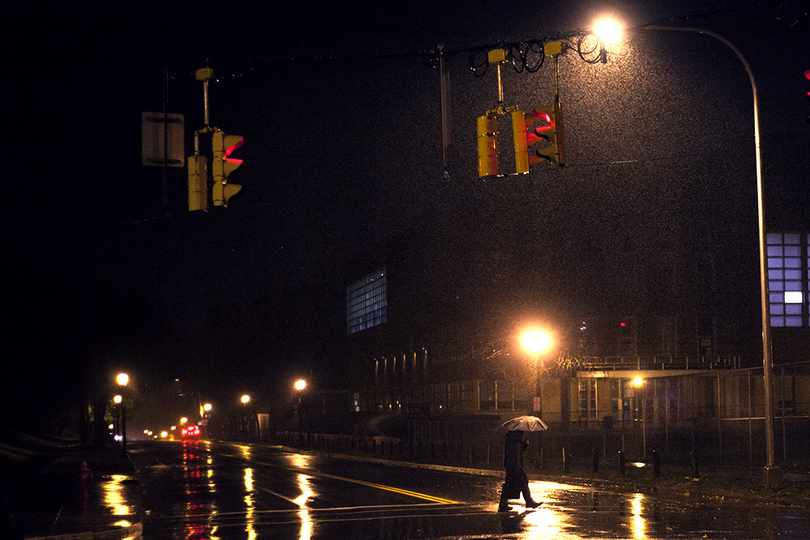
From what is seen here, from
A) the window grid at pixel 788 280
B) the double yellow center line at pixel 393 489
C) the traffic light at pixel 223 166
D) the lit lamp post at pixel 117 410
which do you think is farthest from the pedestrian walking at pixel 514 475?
the window grid at pixel 788 280

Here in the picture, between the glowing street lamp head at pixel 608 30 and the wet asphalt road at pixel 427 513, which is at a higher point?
the glowing street lamp head at pixel 608 30

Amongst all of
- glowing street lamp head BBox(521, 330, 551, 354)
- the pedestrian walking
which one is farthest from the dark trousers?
glowing street lamp head BBox(521, 330, 551, 354)

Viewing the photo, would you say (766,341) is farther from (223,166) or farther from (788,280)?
(788,280)

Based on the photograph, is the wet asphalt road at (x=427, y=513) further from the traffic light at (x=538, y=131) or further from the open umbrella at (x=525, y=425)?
the traffic light at (x=538, y=131)

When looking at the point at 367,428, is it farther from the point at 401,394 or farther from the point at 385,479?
the point at 385,479

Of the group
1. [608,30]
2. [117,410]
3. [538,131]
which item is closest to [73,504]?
[538,131]

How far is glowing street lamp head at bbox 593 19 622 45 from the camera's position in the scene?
718 inches

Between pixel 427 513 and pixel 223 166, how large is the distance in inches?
312

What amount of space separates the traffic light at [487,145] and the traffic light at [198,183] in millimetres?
4583

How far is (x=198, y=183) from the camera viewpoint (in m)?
14.6

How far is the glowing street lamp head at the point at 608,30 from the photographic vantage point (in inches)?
718

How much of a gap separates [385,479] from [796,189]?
151 ft

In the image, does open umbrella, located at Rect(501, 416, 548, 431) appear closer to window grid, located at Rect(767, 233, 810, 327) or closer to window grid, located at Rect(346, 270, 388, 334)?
window grid, located at Rect(767, 233, 810, 327)

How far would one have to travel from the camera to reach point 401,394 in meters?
86.4
